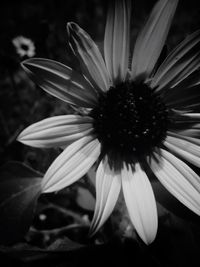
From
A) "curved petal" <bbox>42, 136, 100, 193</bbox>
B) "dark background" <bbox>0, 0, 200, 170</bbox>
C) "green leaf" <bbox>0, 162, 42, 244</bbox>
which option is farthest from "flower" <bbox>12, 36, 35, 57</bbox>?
"curved petal" <bbox>42, 136, 100, 193</bbox>

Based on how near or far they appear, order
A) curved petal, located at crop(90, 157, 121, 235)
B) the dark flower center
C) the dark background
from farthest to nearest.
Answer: the dark background → the dark flower center → curved petal, located at crop(90, 157, 121, 235)

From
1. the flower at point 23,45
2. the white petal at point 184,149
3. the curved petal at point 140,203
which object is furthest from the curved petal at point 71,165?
the flower at point 23,45

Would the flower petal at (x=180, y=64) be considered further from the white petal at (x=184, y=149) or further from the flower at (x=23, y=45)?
the flower at (x=23, y=45)

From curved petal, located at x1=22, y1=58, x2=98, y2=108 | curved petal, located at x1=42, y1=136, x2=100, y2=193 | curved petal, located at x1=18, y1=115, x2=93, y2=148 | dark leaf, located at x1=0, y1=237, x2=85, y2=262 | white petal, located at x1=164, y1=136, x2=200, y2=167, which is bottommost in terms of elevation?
dark leaf, located at x1=0, y1=237, x2=85, y2=262

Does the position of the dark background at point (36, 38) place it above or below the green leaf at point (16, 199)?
above

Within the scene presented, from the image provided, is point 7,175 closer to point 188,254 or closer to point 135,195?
point 135,195

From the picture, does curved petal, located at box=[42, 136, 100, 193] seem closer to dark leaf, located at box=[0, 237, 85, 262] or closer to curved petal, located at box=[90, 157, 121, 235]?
curved petal, located at box=[90, 157, 121, 235]

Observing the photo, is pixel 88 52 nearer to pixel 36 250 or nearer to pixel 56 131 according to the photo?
pixel 56 131
